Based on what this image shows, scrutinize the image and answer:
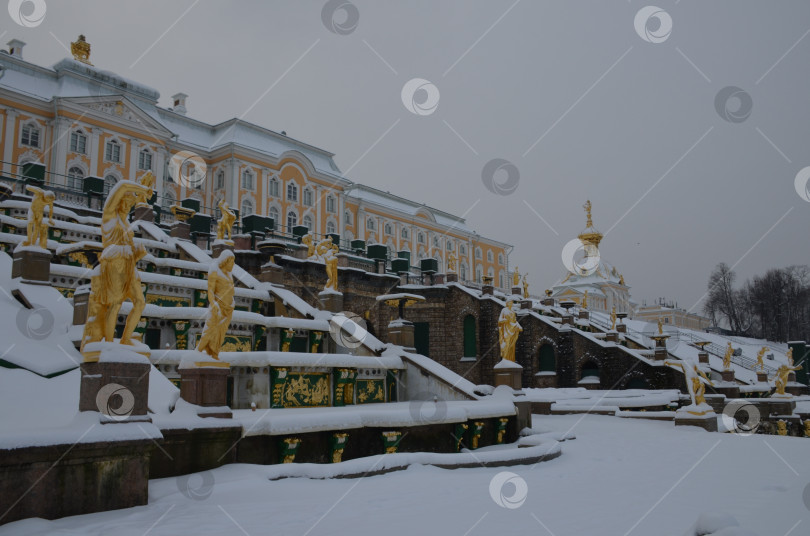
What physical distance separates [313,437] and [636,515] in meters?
5.33

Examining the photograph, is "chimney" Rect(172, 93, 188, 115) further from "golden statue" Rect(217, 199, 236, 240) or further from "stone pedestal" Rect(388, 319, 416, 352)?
"stone pedestal" Rect(388, 319, 416, 352)

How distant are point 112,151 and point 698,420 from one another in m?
37.6

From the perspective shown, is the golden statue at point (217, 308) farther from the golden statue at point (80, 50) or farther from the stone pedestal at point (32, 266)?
the golden statue at point (80, 50)

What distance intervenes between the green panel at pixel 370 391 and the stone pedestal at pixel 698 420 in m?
9.03

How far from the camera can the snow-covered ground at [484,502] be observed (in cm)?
632

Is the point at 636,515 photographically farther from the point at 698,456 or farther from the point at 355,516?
the point at 698,456

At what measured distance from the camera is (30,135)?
36.4 meters

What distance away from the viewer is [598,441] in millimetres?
14492

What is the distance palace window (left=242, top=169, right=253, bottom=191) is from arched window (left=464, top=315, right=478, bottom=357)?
2162 centimetres

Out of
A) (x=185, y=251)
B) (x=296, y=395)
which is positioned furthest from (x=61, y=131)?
(x=296, y=395)

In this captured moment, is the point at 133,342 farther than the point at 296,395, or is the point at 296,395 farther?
the point at 296,395

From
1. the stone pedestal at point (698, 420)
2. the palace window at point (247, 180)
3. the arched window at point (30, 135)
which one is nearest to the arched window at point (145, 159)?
the arched window at point (30, 135)

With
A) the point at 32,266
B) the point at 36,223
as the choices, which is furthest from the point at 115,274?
the point at 36,223

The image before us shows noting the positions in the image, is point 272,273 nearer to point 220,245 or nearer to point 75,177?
point 220,245
